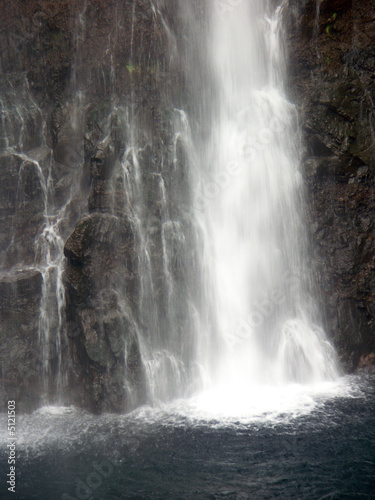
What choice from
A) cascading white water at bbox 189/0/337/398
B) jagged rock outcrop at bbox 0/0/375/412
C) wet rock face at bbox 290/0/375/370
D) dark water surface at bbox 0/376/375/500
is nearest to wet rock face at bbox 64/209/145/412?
jagged rock outcrop at bbox 0/0/375/412

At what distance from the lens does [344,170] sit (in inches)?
882

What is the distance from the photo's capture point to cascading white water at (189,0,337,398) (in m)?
21.6

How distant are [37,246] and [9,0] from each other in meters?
13.2

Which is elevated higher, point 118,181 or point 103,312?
point 118,181

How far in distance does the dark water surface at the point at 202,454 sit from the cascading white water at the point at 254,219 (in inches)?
135

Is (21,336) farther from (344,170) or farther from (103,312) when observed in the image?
(344,170)

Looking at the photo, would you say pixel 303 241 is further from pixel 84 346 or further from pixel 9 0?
pixel 9 0

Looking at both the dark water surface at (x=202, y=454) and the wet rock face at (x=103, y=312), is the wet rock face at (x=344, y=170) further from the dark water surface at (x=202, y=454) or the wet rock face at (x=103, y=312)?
the wet rock face at (x=103, y=312)

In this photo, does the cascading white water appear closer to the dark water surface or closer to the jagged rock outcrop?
the jagged rock outcrop

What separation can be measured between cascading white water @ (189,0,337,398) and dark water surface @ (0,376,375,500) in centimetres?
344

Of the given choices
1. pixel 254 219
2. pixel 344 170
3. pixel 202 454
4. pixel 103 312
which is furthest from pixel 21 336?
pixel 344 170

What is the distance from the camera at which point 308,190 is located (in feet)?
75.7

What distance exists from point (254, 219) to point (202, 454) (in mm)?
12139

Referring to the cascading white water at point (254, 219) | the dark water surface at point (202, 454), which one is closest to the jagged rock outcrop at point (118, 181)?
the cascading white water at point (254, 219)
